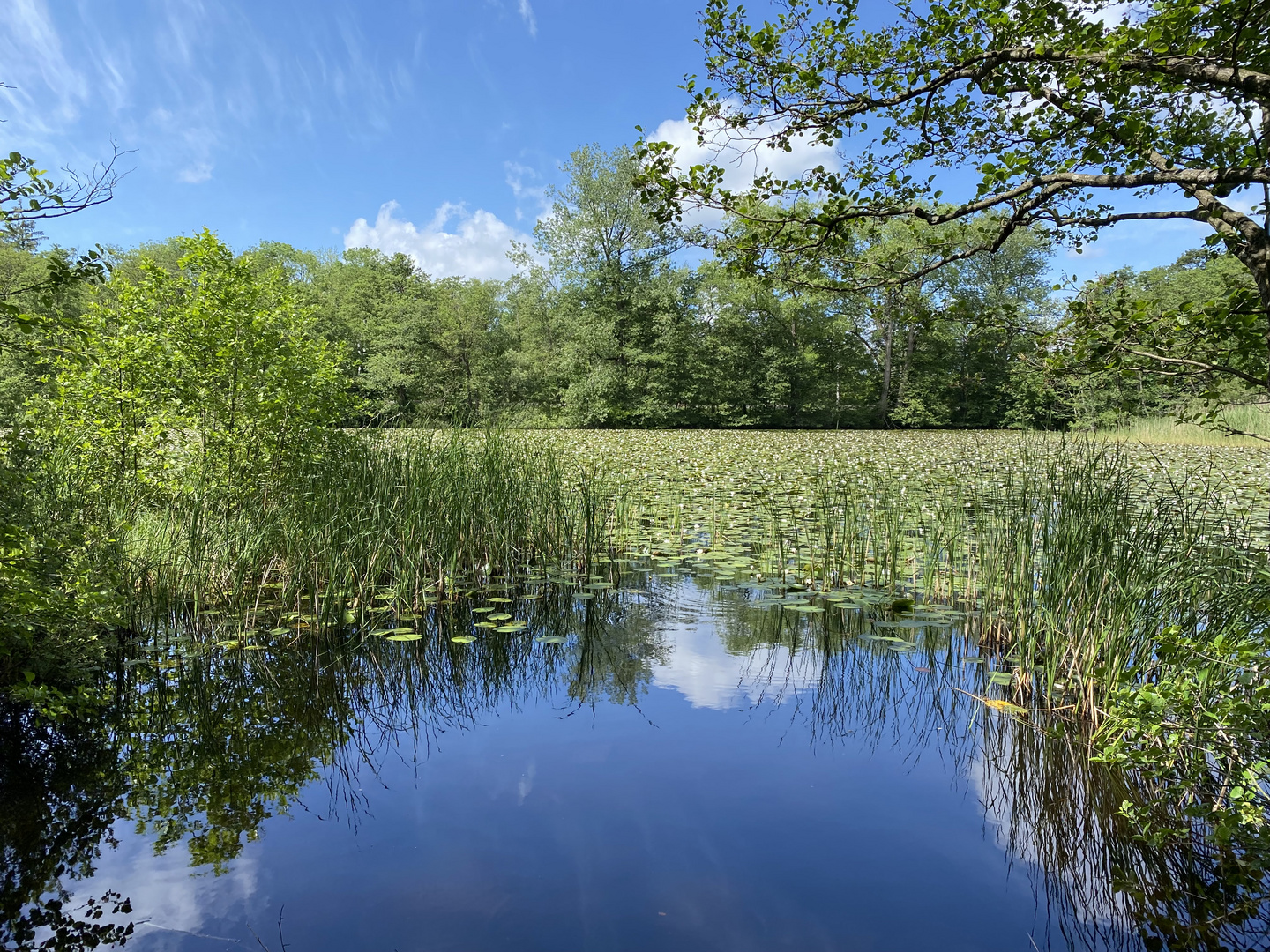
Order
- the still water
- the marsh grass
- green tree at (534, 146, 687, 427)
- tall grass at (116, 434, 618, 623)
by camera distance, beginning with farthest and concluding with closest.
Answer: green tree at (534, 146, 687, 427), the marsh grass, tall grass at (116, 434, 618, 623), the still water

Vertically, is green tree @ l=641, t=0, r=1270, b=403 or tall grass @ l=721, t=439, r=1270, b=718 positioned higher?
green tree @ l=641, t=0, r=1270, b=403

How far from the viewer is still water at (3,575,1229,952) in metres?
2.26

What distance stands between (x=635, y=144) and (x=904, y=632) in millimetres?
3367

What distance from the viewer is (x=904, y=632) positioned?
15.6ft

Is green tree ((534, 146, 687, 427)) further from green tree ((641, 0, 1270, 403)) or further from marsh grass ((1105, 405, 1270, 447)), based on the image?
green tree ((641, 0, 1270, 403))

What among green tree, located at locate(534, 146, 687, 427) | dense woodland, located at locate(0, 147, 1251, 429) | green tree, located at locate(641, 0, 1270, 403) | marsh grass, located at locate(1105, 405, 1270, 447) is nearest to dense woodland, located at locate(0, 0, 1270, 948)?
green tree, located at locate(641, 0, 1270, 403)

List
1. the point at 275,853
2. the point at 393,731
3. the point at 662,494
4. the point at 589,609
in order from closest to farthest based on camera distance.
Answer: the point at 275,853 < the point at 393,731 < the point at 589,609 < the point at 662,494

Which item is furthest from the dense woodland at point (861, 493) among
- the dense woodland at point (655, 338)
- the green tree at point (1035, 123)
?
the dense woodland at point (655, 338)

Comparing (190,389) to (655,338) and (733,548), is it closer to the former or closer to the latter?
(733,548)

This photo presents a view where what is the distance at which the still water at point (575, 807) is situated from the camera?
2262 millimetres

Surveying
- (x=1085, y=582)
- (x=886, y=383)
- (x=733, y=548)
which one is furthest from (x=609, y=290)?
(x=1085, y=582)

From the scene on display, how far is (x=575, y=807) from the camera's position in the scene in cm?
291

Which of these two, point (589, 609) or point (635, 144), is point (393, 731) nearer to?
point (589, 609)

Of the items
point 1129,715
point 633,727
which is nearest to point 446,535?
point 633,727
